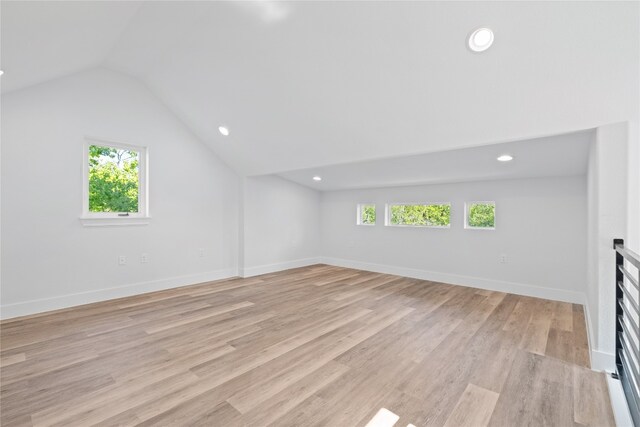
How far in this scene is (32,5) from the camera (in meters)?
1.77

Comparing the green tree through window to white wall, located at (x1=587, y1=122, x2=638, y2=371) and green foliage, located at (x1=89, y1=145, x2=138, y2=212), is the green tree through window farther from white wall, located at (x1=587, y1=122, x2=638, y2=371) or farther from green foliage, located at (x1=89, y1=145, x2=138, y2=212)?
green foliage, located at (x1=89, y1=145, x2=138, y2=212)

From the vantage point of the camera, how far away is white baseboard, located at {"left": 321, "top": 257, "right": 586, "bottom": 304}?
370cm

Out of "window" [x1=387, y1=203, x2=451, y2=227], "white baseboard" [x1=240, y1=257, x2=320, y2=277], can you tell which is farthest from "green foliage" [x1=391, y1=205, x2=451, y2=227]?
"white baseboard" [x1=240, y1=257, x2=320, y2=277]

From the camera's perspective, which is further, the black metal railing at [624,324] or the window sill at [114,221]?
the window sill at [114,221]

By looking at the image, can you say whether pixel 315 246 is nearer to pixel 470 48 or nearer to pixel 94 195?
pixel 94 195

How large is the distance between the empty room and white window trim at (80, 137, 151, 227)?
3 centimetres

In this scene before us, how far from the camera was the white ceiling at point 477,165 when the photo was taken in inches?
115

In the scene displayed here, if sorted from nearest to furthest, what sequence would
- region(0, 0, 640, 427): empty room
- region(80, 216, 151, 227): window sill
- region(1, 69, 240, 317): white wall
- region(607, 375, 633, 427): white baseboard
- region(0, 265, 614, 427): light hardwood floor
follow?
1. region(607, 375, 633, 427): white baseboard
2. region(0, 265, 614, 427): light hardwood floor
3. region(0, 0, 640, 427): empty room
4. region(1, 69, 240, 317): white wall
5. region(80, 216, 151, 227): window sill

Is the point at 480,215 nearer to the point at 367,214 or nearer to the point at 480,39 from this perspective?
the point at 367,214

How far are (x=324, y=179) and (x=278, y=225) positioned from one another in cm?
128

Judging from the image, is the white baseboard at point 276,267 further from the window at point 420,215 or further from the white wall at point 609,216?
the white wall at point 609,216

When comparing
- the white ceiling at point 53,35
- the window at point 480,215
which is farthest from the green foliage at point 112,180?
the window at point 480,215

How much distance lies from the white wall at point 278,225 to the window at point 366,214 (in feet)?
3.38

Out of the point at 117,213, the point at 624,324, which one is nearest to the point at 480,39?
the point at 624,324
